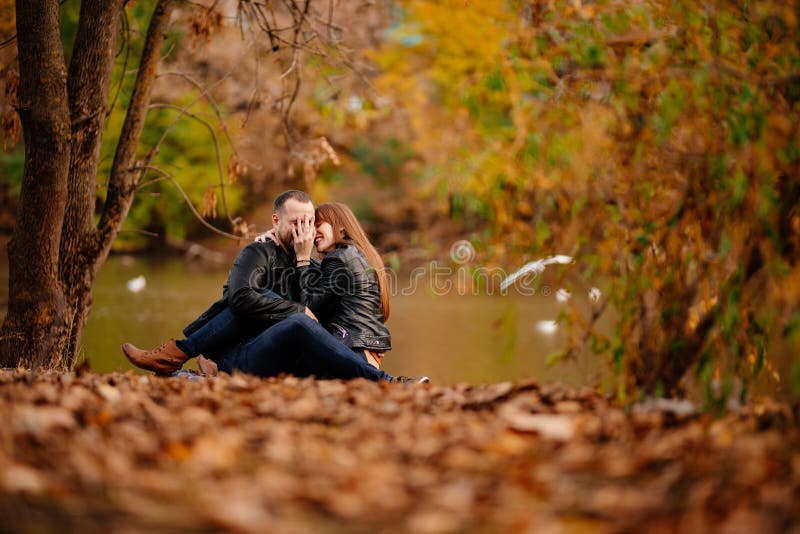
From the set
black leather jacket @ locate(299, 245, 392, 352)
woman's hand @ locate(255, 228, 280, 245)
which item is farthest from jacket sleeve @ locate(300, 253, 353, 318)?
woman's hand @ locate(255, 228, 280, 245)

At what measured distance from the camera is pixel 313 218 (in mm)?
5242

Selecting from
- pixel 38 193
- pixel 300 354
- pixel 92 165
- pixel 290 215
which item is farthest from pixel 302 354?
pixel 92 165

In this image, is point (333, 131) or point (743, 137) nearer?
point (743, 137)

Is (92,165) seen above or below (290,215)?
above

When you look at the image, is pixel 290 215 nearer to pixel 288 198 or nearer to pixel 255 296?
pixel 288 198

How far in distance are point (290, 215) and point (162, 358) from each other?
112 centimetres

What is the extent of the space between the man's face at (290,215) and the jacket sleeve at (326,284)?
10.6 inches

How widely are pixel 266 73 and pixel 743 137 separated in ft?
58.1

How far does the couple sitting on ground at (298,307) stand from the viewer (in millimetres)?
4660

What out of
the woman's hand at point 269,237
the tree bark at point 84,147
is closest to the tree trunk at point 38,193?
the tree bark at point 84,147

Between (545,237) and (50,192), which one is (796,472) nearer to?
(545,237)

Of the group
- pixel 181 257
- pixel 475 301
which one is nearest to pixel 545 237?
pixel 475 301

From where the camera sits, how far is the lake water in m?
9.34

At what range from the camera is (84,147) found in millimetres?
5500
